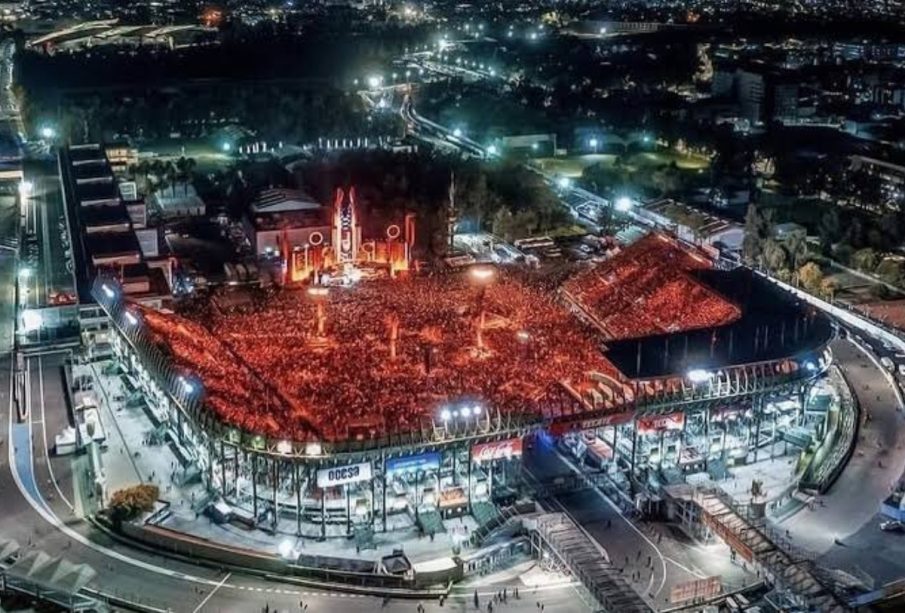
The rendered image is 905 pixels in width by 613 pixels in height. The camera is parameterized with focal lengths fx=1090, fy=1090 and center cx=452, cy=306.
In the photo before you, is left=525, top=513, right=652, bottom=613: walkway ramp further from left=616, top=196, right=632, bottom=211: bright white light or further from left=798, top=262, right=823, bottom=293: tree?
left=616, top=196, right=632, bottom=211: bright white light

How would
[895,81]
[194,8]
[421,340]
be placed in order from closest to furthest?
[421,340] < [895,81] < [194,8]

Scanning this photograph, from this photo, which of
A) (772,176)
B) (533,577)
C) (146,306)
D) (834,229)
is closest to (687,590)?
(533,577)

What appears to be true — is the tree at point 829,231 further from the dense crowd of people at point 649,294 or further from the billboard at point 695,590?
the billboard at point 695,590

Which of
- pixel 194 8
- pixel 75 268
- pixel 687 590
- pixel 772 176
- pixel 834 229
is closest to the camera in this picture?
pixel 687 590

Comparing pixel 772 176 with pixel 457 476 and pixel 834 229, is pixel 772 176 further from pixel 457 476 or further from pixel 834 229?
pixel 457 476

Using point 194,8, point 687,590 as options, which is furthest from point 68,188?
point 194,8

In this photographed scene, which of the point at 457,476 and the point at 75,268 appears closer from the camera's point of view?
the point at 457,476

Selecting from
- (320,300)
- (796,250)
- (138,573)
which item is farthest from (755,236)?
(138,573)
